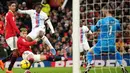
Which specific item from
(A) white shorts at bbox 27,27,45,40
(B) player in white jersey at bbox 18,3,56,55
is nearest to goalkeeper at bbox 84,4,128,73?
(A) white shorts at bbox 27,27,45,40

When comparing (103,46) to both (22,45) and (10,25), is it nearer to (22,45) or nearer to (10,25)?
(22,45)

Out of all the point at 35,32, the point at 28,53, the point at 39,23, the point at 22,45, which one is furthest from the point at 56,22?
the point at 28,53

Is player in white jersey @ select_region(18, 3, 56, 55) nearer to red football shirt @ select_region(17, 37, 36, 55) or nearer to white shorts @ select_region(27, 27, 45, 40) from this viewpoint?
white shorts @ select_region(27, 27, 45, 40)

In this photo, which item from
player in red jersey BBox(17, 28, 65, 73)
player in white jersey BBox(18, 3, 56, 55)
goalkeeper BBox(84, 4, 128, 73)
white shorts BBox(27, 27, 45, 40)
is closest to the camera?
player in red jersey BBox(17, 28, 65, 73)

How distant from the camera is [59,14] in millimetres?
19312

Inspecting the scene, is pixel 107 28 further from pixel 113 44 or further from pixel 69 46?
pixel 69 46

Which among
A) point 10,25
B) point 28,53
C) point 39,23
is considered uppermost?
point 10,25

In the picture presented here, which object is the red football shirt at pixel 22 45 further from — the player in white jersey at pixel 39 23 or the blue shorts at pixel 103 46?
the player in white jersey at pixel 39 23

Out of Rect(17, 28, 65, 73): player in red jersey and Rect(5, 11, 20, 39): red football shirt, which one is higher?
Rect(5, 11, 20, 39): red football shirt

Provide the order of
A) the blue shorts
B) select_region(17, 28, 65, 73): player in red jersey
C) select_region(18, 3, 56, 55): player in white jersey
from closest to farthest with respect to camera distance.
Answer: select_region(17, 28, 65, 73): player in red jersey
the blue shorts
select_region(18, 3, 56, 55): player in white jersey

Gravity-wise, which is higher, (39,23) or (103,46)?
(39,23)

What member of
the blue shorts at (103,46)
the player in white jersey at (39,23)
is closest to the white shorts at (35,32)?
the player in white jersey at (39,23)

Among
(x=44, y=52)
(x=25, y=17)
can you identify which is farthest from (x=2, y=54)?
(x=25, y=17)

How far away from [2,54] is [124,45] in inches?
190
